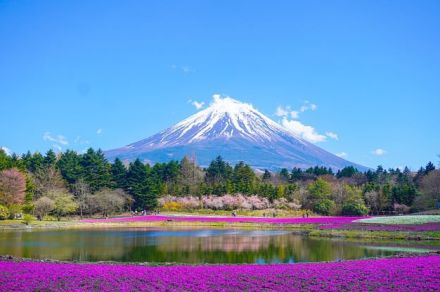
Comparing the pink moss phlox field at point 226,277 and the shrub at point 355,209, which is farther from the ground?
the shrub at point 355,209

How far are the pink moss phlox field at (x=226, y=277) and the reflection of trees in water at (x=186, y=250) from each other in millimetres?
5511

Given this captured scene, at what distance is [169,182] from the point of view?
92.7 meters

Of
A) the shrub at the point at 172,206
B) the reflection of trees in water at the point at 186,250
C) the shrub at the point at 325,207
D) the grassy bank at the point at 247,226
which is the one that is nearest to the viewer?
the reflection of trees in water at the point at 186,250

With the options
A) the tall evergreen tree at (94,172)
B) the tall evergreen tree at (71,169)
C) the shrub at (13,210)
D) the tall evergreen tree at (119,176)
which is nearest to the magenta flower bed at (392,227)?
the shrub at (13,210)

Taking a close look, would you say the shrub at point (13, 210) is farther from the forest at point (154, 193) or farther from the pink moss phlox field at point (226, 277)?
the pink moss phlox field at point (226, 277)

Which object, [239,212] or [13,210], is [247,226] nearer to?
[239,212]

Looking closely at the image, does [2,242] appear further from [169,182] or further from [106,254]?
[169,182]

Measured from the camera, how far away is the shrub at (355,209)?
68.1 meters

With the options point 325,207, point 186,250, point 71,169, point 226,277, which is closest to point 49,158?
point 71,169

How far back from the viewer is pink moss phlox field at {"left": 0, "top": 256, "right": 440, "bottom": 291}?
14.6 metres

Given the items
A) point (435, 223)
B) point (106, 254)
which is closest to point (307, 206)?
point (435, 223)

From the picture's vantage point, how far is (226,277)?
1672cm

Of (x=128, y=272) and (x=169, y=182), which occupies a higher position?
(x=169, y=182)

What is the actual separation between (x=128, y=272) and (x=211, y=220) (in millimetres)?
40794
